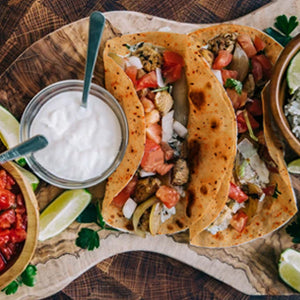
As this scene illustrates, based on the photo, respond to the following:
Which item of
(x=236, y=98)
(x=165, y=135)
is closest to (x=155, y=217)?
(x=165, y=135)

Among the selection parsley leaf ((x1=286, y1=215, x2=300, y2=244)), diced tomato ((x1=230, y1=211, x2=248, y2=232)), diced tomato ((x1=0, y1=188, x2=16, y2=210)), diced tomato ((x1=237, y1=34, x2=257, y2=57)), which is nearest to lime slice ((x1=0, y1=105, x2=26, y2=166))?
diced tomato ((x1=0, y1=188, x2=16, y2=210))

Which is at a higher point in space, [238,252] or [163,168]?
[163,168]

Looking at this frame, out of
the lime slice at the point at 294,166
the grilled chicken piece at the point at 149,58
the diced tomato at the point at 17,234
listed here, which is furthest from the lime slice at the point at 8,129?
the lime slice at the point at 294,166

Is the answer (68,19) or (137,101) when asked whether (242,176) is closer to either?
(137,101)

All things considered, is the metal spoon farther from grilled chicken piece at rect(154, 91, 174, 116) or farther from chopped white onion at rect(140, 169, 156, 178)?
chopped white onion at rect(140, 169, 156, 178)

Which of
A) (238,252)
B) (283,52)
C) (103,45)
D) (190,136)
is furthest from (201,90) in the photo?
(238,252)

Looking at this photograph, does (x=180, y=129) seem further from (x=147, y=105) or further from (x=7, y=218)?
(x=7, y=218)
